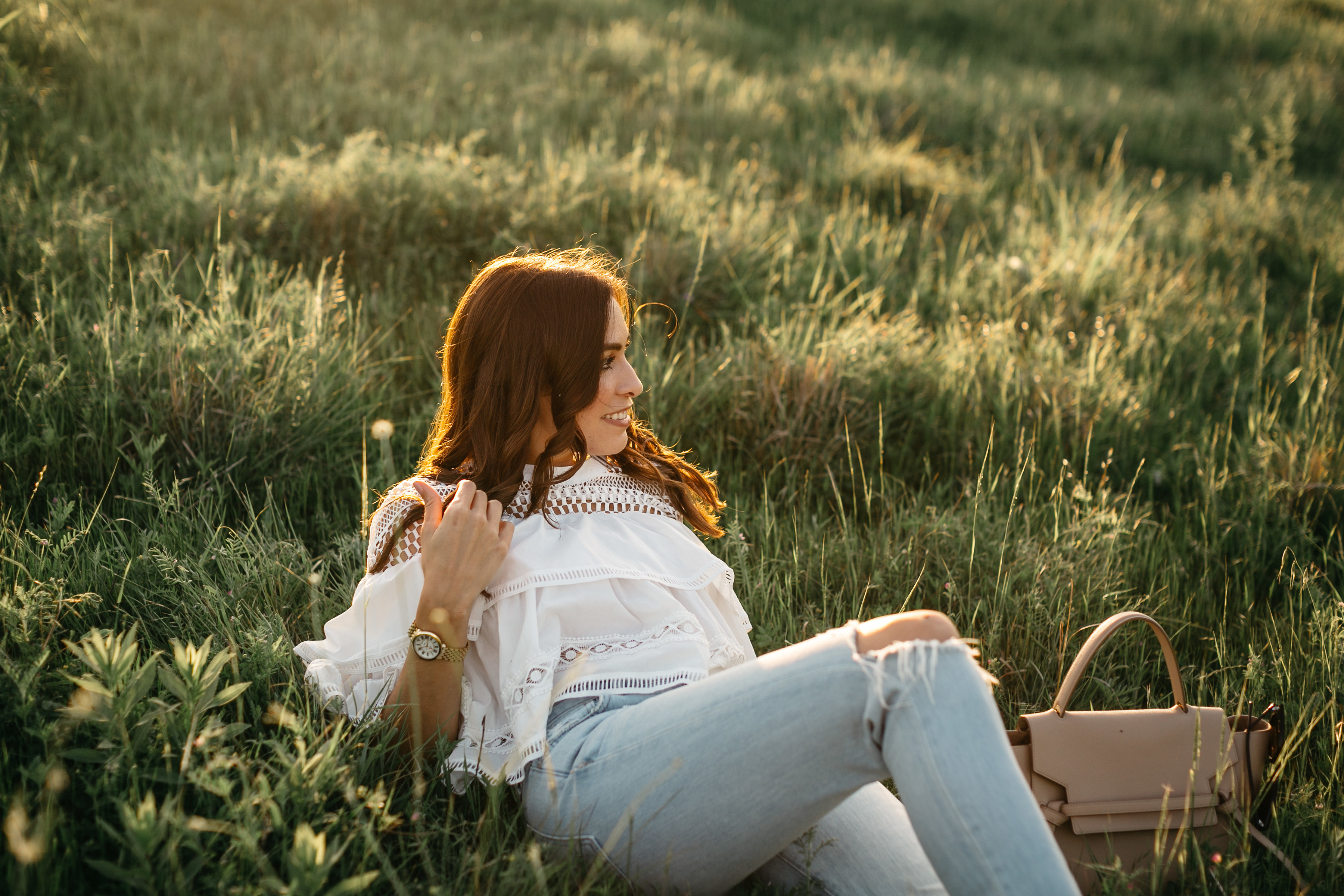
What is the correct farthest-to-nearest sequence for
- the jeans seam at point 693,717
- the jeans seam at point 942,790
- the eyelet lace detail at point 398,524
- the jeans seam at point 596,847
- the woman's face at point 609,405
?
the woman's face at point 609,405 → the eyelet lace detail at point 398,524 → the jeans seam at point 596,847 → the jeans seam at point 693,717 → the jeans seam at point 942,790

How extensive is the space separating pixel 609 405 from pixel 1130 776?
160 cm

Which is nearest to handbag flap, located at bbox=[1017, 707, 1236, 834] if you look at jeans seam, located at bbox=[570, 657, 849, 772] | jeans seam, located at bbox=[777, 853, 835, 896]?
jeans seam, located at bbox=[777, 853, 835, 896]

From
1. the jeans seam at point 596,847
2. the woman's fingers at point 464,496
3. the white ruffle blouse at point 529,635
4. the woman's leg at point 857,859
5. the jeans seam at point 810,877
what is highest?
the woman's fingers at point 464,496

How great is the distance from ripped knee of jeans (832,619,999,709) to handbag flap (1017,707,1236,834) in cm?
61

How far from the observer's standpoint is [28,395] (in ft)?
9.68

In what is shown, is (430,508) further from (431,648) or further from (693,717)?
(693,717)

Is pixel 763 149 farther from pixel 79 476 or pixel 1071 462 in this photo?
pixel 79 476

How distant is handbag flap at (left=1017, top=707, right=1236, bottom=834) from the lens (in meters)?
2.07

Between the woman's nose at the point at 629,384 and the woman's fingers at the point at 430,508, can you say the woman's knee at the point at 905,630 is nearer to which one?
the woman's nose at the point at 629,384

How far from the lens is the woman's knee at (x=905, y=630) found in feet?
5.49

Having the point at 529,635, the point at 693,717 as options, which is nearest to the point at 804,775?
the point at 693,717

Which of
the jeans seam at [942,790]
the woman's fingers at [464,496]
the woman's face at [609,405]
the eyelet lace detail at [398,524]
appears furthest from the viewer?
the woman's face at [609,405]

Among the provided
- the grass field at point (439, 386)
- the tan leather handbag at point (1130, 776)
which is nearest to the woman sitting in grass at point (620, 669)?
the grass field at point (439, 386)

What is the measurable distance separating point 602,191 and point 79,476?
3.07m
